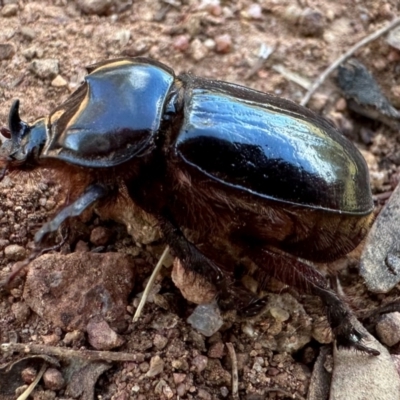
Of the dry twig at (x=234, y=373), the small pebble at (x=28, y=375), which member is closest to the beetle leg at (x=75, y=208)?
the small pebble at (x=28, y=375)

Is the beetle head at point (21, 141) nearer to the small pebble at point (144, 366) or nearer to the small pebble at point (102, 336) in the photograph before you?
the small pebble at point (102, 336)

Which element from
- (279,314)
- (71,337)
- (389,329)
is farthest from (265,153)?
(71,337)

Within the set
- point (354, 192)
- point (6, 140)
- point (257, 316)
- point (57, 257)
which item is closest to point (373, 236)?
point (354, 192)

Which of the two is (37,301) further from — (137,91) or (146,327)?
(137,91)

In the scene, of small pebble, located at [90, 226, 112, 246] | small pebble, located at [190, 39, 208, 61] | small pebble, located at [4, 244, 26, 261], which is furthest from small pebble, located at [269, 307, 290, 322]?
small pebble, located at [190, 39, 208, 61]

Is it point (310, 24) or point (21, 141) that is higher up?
point (310, 24)

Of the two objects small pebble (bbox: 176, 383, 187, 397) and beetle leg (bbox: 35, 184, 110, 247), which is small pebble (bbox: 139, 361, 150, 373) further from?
beetle leg (bbox: 35, 184, 110, 247)

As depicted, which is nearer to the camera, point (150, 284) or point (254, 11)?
point (150, 284)

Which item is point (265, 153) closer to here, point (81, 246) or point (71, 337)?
point (81, 246)
